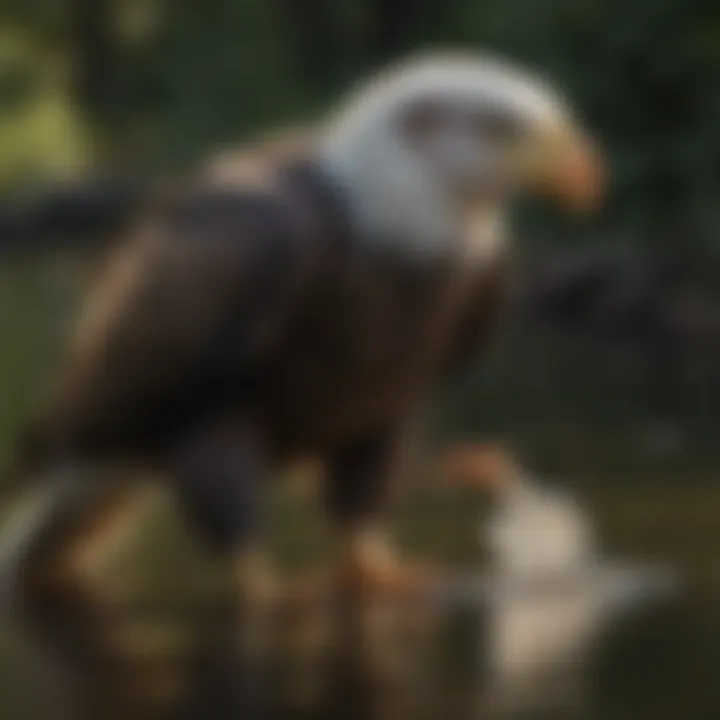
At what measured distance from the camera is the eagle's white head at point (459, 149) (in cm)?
188

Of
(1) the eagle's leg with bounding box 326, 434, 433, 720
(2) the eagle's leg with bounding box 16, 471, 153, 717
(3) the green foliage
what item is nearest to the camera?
(1) the eagle's leg with bounding box 326, 434, 433, 720

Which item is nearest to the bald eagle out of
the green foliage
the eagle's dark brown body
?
the eagle's dark brown body

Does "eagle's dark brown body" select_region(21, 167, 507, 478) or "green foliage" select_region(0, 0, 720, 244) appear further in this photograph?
"green foliage" select_region(0, 0, 720, 244)

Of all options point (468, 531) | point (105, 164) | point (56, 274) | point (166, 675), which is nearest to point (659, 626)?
point (166, 675)

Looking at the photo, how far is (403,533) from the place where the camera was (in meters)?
1.94

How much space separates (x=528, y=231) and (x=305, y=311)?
12.3 feet

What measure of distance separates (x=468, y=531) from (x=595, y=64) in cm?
360

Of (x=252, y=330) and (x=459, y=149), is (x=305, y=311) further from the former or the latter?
(x=459, y=149)

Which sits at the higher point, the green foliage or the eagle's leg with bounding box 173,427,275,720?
the green foliage

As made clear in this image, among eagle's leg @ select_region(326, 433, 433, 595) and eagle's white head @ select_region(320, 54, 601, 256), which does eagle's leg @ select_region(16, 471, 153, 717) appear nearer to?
eagle's leg @ select_region(326, 433, 433, 595)

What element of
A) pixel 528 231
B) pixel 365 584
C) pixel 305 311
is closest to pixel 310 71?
pixel 528 231

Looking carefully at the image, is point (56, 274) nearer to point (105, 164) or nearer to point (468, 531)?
point (105, 164)

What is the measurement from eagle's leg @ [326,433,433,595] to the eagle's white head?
0.16 metres

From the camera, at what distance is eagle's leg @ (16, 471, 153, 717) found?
5.07 ft
